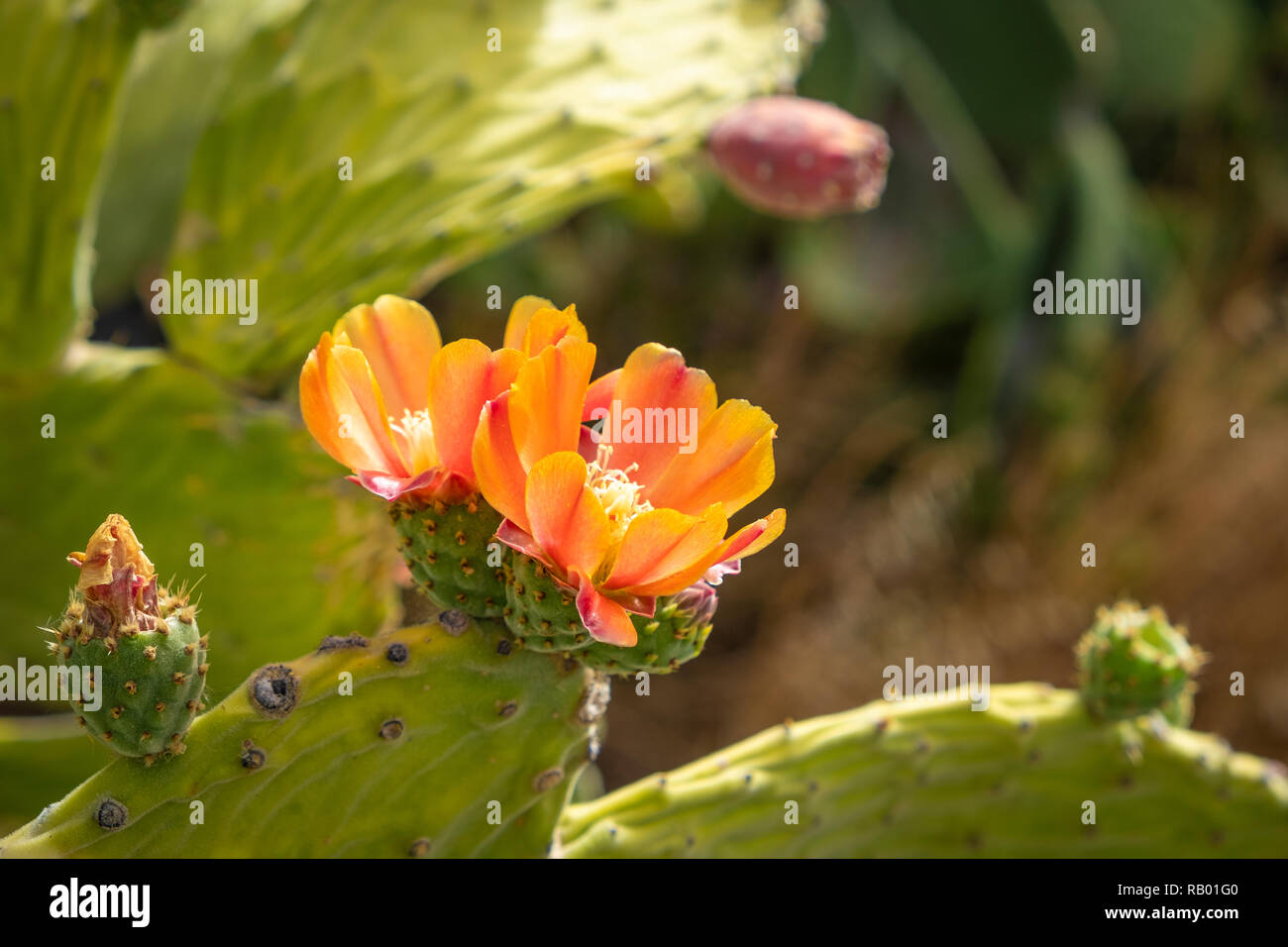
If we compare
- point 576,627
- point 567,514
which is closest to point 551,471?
point 567,514

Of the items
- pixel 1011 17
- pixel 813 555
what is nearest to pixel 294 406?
pixel 813 555

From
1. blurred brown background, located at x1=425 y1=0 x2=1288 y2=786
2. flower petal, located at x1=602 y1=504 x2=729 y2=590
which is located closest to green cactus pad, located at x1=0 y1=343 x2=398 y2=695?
flower petal, located at x1=602 y1=504 x2=729 y2=590

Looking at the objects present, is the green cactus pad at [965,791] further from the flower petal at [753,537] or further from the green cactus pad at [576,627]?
the flower petal at [753,537]

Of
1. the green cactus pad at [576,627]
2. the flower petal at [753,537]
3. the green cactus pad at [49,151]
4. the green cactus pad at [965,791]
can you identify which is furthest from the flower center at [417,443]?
the green cactus pad at [49,151]

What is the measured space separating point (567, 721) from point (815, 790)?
381 mm

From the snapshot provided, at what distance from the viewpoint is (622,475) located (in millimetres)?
853

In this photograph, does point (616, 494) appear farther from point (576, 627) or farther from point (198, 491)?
point (198, 491)

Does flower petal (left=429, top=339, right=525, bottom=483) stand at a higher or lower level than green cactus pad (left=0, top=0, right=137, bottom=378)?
lower

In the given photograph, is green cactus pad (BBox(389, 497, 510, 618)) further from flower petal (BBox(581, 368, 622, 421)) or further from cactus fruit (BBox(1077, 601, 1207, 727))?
cactus fruit (BBox(1077, 601, 1207, 727))

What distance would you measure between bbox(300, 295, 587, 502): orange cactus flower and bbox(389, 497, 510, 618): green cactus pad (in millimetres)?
15

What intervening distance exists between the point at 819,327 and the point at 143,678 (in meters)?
2.73

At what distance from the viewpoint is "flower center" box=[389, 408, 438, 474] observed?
88 cm

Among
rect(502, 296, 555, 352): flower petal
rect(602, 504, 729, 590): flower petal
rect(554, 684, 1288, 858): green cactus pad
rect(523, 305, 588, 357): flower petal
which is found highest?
rect(502, 296, 555, 352): flower petal
